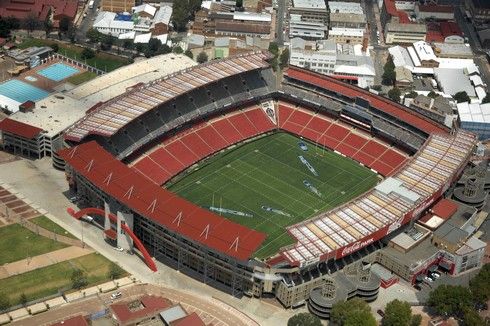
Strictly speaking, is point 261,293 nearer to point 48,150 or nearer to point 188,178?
point 188,178

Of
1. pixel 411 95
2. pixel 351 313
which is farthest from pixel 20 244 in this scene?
pixel 411 95

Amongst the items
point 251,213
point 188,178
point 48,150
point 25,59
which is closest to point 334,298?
point 251,213

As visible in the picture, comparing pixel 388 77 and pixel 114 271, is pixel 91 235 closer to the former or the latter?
pixel 114 271

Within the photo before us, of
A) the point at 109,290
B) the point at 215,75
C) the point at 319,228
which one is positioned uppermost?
the point at 215,75

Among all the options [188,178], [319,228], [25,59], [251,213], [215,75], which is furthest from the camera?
[25,59]

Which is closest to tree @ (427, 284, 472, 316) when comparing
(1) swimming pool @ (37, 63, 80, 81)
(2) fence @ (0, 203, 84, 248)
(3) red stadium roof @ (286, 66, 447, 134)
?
(3) red stadium roof @ (286, 66, 447, 134)

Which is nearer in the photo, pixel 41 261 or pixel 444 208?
pixel 41 261

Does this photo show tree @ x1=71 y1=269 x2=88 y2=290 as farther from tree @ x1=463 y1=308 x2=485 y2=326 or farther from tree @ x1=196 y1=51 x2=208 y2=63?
tree @ x1=196 y1=51 x2=208 y2=63
